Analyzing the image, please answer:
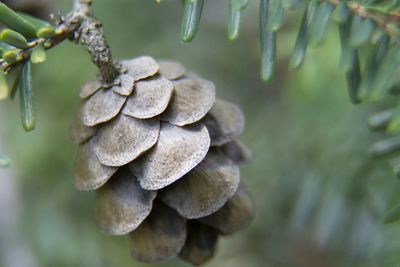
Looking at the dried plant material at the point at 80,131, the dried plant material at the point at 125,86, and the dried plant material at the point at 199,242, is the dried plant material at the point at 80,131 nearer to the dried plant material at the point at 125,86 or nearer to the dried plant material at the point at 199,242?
the dried plant material at the point at 125,86

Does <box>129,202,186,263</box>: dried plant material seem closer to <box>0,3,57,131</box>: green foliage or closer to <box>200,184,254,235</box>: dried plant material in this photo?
<box>200,184,254,235</box>: dried plant material

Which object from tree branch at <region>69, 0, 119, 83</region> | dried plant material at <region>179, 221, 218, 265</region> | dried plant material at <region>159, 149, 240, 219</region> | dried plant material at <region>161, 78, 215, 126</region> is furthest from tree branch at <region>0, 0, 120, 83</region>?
dried plant material at <region>179, 221, 218, 265</region>

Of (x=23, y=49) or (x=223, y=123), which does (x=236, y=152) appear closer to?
(x=223, y=123)

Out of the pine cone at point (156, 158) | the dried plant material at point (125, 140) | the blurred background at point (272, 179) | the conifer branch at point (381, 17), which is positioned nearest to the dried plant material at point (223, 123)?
the pine cone at point (156, 158)

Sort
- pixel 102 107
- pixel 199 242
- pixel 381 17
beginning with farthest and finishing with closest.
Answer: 1. pixel 199 242
2. pixel 102 107
3. pixel 381 17

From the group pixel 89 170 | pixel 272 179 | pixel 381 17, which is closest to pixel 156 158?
pixel 89 170

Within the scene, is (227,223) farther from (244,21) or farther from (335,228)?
(244,21)
